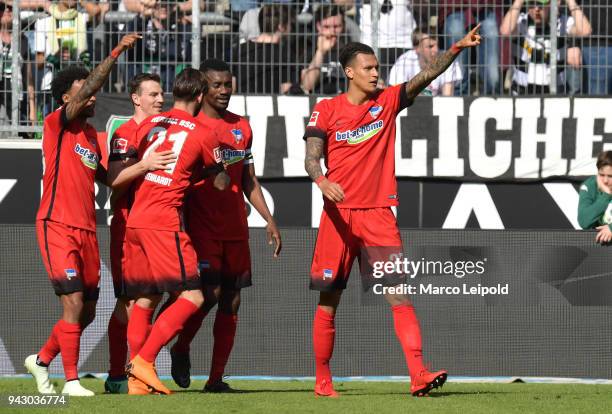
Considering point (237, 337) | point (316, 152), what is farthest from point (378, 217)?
point (237, 337)

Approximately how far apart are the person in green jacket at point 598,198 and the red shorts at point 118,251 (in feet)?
16.0

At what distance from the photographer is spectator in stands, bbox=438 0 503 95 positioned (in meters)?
13.2

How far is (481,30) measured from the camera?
43.7 ft

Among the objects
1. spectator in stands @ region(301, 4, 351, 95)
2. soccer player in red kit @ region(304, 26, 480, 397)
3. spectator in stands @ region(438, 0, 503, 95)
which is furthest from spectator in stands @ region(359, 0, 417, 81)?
soccer player in red kit @ region(304, 26, 480, 397)

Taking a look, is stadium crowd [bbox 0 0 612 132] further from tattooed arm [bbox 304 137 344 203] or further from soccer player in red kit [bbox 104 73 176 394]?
tattooed arm [bbox 304 137 344 203]

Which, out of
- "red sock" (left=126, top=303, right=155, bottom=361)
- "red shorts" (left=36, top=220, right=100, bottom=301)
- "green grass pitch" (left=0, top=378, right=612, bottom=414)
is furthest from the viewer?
"red sock" (left=126, top=303, right=155, bottom=361)

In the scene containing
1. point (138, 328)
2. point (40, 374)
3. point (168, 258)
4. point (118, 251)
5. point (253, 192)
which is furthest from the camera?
point (253, 192)

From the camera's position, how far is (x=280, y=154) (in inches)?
520

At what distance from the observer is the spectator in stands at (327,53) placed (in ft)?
43.2

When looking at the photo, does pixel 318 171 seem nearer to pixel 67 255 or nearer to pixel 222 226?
pixel 222 226

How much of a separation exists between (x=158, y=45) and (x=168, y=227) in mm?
5060

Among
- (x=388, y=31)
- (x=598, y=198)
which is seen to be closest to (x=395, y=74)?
(x=388, y=31)

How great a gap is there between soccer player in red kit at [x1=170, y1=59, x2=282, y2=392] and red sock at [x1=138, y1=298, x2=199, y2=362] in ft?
2.12

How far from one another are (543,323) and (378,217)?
374cm
